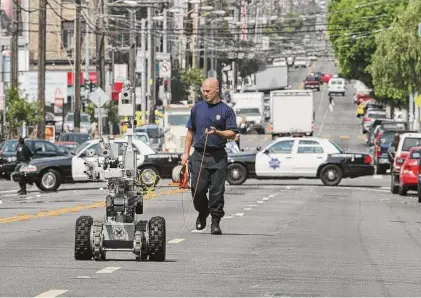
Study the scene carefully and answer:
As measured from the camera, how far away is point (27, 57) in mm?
103562

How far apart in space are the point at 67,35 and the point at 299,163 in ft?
225

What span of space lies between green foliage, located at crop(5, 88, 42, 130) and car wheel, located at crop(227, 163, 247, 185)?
2367cm

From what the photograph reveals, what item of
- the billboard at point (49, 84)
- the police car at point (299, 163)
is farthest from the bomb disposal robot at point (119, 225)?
the billboard at point (49, 84)

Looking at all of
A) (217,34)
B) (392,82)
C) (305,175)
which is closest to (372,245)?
(305,175)

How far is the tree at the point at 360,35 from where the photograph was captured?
118 m

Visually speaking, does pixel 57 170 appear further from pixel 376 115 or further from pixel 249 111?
pixel 249 111

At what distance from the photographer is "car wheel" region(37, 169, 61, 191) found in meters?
42.5

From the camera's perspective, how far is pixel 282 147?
4819 cm

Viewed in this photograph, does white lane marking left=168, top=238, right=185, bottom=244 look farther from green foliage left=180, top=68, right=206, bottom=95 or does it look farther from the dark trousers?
green foliage left=180, top=68, right=206, bottom=95

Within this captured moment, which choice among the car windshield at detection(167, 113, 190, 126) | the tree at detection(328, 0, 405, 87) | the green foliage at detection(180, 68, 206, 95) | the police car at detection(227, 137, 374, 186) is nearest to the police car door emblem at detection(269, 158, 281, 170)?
the police car at detection(227, 137, 374, 186)

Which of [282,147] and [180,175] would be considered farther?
[282,147]

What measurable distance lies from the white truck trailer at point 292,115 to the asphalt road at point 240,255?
49.2 meters

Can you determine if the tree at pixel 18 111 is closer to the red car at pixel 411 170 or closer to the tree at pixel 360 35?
the red car at pixel 411 170

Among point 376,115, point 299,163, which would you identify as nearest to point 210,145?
point 299,163
